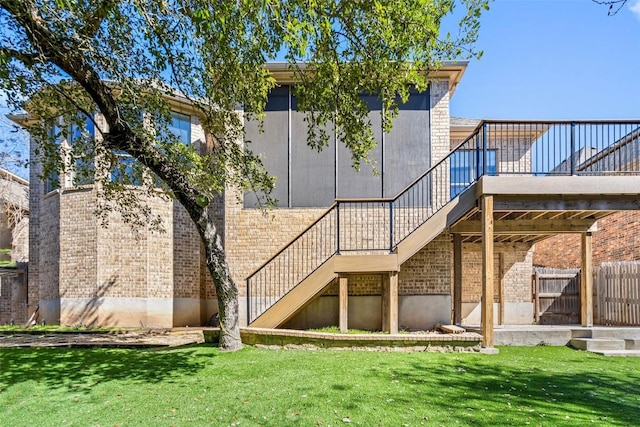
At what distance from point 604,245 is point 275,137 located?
11581mm

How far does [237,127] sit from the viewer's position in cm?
823

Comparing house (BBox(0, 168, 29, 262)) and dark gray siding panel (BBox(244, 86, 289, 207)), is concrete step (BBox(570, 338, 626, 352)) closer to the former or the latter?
dark gray siding panel (BBox(244, 86, 289, 207))

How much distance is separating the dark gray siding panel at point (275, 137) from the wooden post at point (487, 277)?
5.41 meters

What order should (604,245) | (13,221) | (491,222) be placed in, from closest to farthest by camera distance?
(491,222)
(604,245)
(13,221)

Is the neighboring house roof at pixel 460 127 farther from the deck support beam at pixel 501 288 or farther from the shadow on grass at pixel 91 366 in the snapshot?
the shadow on grass at pixel 91 366

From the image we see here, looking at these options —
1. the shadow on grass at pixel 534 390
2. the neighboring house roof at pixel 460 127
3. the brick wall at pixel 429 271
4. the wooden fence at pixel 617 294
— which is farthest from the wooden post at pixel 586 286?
the neighboring house roof at pixel 460 127

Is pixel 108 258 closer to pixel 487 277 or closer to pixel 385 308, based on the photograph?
pixel 385 308

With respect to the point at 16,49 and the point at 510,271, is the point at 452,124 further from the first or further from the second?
the point at 16,49

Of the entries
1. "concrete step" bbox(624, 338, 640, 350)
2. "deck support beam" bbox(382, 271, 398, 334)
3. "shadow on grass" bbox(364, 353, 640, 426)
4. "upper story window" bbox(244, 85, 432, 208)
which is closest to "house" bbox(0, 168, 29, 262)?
"upper story window" bbox(244, 85, 432, 208)

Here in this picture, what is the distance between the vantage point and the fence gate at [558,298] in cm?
1244

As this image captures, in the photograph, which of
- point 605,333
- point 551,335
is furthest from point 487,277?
point 605,333

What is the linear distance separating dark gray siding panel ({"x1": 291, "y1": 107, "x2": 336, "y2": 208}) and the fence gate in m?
6.90

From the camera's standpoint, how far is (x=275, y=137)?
11516 millimetres

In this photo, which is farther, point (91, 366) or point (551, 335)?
point (551, 335)
